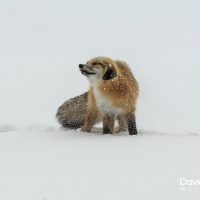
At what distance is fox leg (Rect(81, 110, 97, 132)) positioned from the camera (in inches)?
366

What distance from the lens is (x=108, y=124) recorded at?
9.13 meters

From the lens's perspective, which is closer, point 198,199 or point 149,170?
point 198,199

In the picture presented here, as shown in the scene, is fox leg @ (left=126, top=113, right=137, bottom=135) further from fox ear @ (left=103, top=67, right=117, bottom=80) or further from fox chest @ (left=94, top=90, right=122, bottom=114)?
fox ear @ (left=103, top=67, right=117, bottom=80)

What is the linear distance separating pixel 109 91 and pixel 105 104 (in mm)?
260

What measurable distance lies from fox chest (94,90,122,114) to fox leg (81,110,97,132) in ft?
1.61

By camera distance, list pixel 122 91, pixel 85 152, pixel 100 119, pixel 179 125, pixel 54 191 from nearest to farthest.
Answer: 1. pixel 54 191
2. pixel 85 152
3. pixel 122 91
4. pixel 100 119
5. pixel 179 125

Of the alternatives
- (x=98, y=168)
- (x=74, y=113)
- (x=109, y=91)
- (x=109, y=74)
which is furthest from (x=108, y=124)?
(x=98, y=168)

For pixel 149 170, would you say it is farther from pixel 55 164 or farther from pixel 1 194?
pixel 1 194

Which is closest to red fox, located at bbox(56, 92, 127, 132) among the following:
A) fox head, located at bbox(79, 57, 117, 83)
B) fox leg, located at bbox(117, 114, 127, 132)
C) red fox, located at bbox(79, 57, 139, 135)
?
fox leg, located at bbox(117, 114, 127, 132)

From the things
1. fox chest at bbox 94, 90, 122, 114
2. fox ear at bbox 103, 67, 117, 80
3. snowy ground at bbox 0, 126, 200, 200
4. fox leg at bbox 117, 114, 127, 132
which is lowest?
fox leg at bbox 117, 114, 127, 132

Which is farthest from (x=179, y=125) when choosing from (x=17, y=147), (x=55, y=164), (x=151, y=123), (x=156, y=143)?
(x=55, y=164)

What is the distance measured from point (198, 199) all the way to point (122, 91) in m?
4.07

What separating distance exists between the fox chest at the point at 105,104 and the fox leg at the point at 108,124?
0.20 m

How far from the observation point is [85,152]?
6.77m
